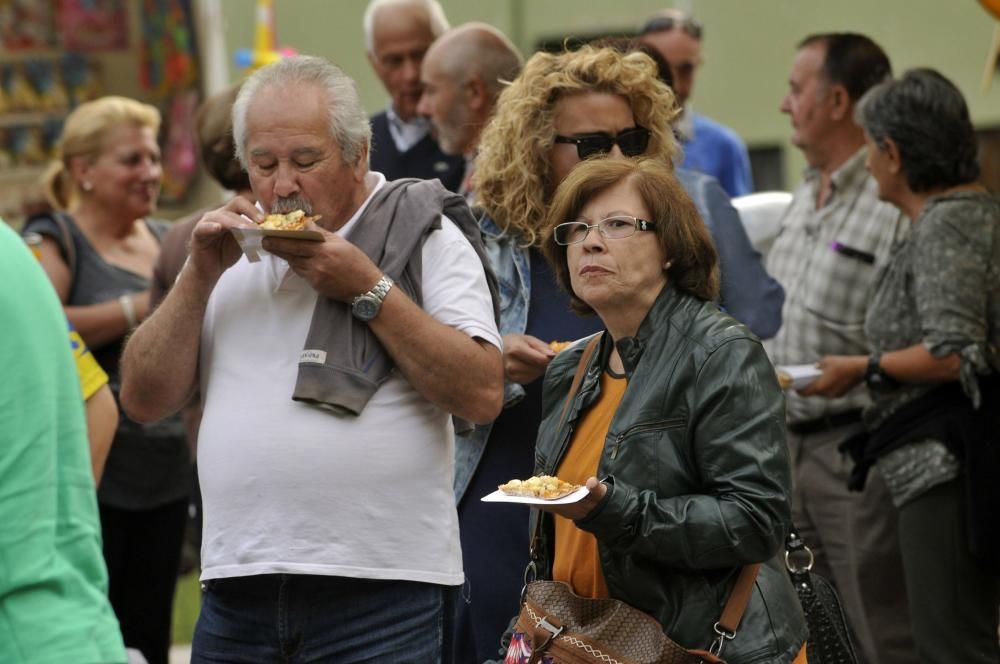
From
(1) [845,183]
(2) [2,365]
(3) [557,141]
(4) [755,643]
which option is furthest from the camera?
(1) [845,183]

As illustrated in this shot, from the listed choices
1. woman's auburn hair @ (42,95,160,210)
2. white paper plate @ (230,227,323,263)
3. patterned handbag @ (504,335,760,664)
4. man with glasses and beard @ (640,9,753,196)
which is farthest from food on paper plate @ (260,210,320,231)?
man with glasses and beard @ (640,9,753,196)

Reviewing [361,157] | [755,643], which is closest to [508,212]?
[361,157]

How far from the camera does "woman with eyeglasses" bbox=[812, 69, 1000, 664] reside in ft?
16.2

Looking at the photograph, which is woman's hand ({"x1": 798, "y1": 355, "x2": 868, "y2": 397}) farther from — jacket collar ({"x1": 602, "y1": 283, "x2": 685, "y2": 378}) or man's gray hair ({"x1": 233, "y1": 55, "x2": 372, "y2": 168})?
man's gray hair ({"x1": 233, "y1": 55, "x2": 372, "y2": 168})

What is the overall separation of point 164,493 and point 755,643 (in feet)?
10.6

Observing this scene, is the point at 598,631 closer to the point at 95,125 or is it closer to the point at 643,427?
the point at 643,427

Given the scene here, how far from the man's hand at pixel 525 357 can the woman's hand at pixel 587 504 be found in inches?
34.1

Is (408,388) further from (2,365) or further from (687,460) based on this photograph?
(2,365)

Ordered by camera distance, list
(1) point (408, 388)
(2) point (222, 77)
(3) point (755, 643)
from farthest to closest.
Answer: (2) point (222, 77), (1) point (408, 388), (3) point (755, 643)

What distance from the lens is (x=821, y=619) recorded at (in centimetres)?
364

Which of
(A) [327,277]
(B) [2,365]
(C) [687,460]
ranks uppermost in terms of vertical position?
(B) [2,365]

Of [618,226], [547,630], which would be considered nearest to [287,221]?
[618,226]

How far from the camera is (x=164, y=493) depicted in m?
5.79

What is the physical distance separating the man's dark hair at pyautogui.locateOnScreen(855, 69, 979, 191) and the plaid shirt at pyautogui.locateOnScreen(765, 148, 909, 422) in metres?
0.28
